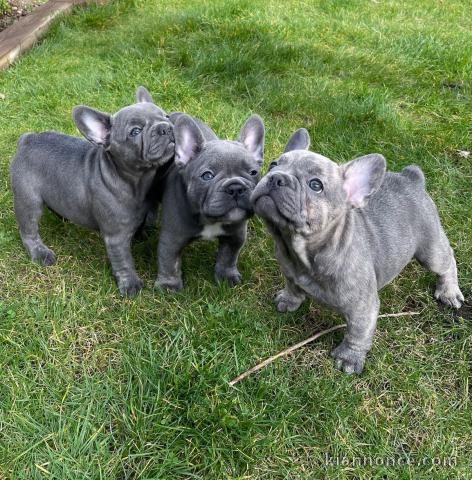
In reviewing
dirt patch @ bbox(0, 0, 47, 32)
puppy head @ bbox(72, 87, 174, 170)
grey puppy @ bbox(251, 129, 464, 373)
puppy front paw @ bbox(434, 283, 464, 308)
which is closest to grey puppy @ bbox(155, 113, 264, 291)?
puppy head @ bbox(72, 87, 174, 170)

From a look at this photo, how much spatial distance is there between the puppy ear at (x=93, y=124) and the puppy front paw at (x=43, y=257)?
41.6 inches

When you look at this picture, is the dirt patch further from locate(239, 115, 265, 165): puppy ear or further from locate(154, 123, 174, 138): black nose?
locate(239, 115, 265, 165): puppy ear

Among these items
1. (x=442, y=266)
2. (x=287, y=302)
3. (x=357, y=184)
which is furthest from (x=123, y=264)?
(x=442, y=266)

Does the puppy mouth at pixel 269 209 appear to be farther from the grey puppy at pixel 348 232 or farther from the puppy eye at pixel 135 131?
the puppy eye at pixel 135 131

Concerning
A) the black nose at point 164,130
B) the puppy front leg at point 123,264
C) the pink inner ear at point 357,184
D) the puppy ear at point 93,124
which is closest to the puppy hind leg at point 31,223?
the puppy front leg at point 123,264

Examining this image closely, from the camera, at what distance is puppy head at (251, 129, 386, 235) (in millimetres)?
2717

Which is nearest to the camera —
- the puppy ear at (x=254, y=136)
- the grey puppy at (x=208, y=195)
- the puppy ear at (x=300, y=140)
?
the grey puppy at (x=208, y=195)

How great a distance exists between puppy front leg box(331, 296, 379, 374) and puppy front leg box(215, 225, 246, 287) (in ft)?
3.25

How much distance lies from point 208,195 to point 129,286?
41.8 inches

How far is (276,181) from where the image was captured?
272 cm

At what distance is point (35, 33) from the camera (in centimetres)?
782

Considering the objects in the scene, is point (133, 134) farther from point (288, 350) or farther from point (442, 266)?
point (442, 266)

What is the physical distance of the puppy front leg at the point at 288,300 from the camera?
144 inches

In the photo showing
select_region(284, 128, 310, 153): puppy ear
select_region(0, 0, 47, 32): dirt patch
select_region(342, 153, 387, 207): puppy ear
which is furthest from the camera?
select_region(0, 0, 47, 32): dirt patch
